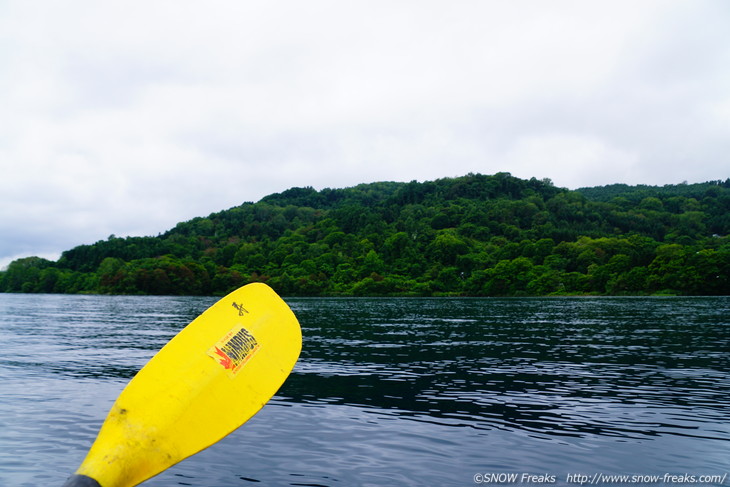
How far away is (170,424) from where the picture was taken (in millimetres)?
7117

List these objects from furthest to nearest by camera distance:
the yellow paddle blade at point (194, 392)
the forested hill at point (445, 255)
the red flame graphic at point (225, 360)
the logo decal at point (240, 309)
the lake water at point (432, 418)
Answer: the forested hill at point (445, 255) < the logo decal at point (240, 309) < the lake water at point (432, 418) < the red flame graphic at point (225, 360) < the yellow paddle blade at point (194, 392)

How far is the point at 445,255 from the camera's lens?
5797 inches

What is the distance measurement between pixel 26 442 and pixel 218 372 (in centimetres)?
525

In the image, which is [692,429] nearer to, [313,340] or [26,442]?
[26,442]

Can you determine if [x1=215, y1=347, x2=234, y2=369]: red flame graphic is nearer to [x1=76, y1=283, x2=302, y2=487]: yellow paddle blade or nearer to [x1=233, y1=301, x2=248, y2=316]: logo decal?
[x1=76, y1=283, x2=302, y2=487]: yellow paddle blade

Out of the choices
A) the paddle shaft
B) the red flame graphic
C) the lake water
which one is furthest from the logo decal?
the paddle shaft

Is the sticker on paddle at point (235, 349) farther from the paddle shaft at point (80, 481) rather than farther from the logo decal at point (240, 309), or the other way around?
the paddle shaft at point (80, 481)

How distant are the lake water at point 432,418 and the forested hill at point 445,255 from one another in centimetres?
9535

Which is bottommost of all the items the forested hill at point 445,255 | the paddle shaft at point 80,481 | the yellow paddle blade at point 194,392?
the paddle shaft at point 80,481

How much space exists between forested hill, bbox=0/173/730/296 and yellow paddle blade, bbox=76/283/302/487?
107 meters

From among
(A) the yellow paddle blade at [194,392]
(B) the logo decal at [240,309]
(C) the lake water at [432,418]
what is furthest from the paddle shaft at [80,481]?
(B) the logo decal at [240,309]

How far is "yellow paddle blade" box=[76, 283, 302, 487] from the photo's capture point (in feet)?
21.6

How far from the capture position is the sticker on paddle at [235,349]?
27.1 ft

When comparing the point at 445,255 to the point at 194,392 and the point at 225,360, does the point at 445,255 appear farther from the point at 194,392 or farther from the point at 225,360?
the point at 194,392
